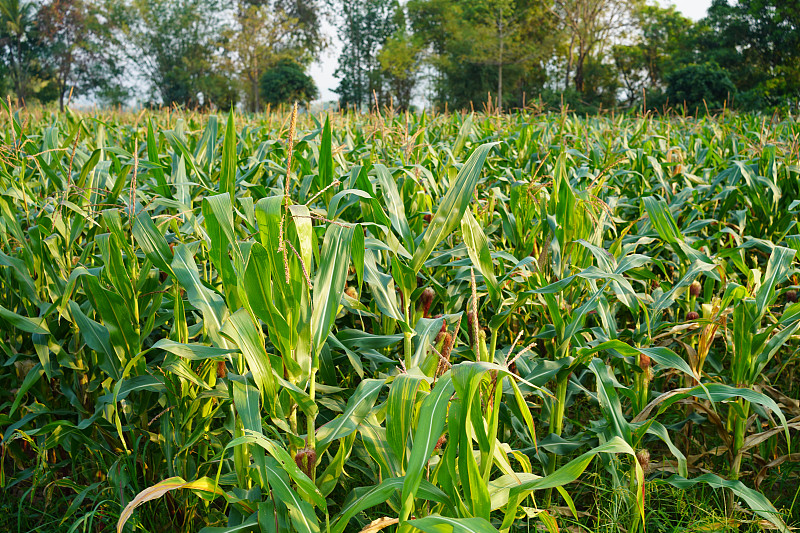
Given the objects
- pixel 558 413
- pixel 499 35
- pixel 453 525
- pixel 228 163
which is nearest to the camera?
pixel 453 525

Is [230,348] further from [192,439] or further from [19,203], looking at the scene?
[19,203]

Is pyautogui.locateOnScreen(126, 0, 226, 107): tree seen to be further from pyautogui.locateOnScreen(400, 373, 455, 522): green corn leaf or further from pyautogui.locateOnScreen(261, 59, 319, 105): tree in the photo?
pyautogui.locateOnScreen(400, 373, 455, 522): green corn leaf

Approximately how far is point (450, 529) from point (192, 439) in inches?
31.6

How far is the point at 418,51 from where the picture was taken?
37.6m

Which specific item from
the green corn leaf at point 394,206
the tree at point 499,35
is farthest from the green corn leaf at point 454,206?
the tree at point 499,35

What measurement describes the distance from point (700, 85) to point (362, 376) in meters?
23.7

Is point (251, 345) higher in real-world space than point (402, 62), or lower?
lower

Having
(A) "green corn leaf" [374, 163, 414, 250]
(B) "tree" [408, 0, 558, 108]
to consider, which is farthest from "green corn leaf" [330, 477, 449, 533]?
(B) "tree" [408, 0, 558, 108]

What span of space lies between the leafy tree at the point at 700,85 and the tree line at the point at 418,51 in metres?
0.06

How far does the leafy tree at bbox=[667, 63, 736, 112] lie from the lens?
20.8 metres

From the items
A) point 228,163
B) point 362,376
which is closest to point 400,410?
point 362,376

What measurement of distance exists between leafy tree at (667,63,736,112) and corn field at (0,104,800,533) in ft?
71.2

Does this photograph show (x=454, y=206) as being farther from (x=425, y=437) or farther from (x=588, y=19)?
(x=588, y=19)

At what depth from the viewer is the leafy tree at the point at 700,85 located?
20.8 meters
